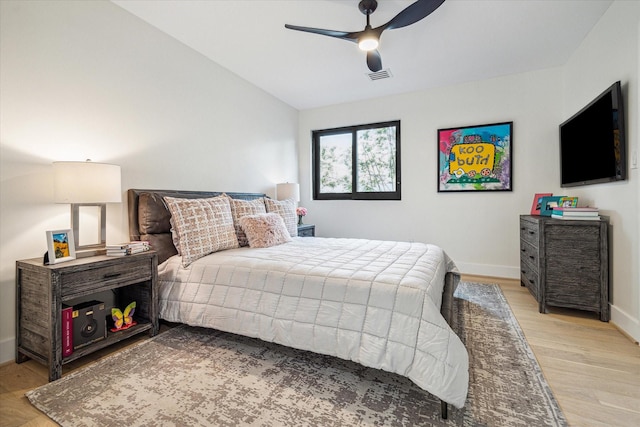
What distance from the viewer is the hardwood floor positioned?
139 cm

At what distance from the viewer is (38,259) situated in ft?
6.21

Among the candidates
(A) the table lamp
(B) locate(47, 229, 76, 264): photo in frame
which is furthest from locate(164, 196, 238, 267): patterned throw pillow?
(B) locate(47, 229, 76, 264): photo in frame

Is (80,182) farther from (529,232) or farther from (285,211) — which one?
(529,232)

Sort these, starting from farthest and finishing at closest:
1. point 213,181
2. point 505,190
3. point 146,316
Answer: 1. point 505,190
2. point 213,181
3. point 146,316

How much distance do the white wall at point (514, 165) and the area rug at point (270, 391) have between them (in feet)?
4.26

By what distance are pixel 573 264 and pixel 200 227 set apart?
126 inches

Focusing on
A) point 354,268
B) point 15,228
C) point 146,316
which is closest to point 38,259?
point 15,228

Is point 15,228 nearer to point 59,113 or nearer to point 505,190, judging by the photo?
point 59,113

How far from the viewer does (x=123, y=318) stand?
217cm

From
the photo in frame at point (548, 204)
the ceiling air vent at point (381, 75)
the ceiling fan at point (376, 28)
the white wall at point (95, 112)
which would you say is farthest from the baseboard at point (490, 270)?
the white wall at point (95, 112)

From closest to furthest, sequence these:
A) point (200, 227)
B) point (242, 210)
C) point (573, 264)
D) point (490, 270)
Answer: point (200, 227) < point (573, 264) < point (242, 210) < point (490, 270)

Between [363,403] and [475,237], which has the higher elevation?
[475,237]

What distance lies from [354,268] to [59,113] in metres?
2.34

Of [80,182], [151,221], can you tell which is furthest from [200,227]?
[80,182]
